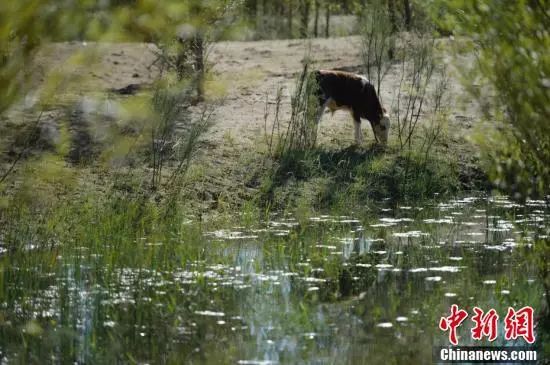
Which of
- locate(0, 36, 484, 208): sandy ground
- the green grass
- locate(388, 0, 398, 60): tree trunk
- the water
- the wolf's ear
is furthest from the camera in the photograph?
locate(388, 0, 398, 60): tree trunk

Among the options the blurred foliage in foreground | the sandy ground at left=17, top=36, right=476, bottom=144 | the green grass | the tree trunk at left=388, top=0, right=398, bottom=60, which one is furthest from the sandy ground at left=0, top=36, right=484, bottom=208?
the blurred foliage in foreground

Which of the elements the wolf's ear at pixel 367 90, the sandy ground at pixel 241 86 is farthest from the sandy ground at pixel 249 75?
the wolf's ear at pixel 367 90

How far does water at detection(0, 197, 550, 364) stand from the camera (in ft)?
21.5

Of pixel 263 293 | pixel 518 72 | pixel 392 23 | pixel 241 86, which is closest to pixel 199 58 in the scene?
pixel 241 86

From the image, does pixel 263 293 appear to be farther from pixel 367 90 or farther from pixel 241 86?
pixel 241 86

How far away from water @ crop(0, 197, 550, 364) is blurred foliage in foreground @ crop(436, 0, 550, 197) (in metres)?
0.63

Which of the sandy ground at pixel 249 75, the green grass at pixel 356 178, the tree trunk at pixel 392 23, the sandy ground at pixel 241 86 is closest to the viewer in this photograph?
the green grass at pixel 356 178
